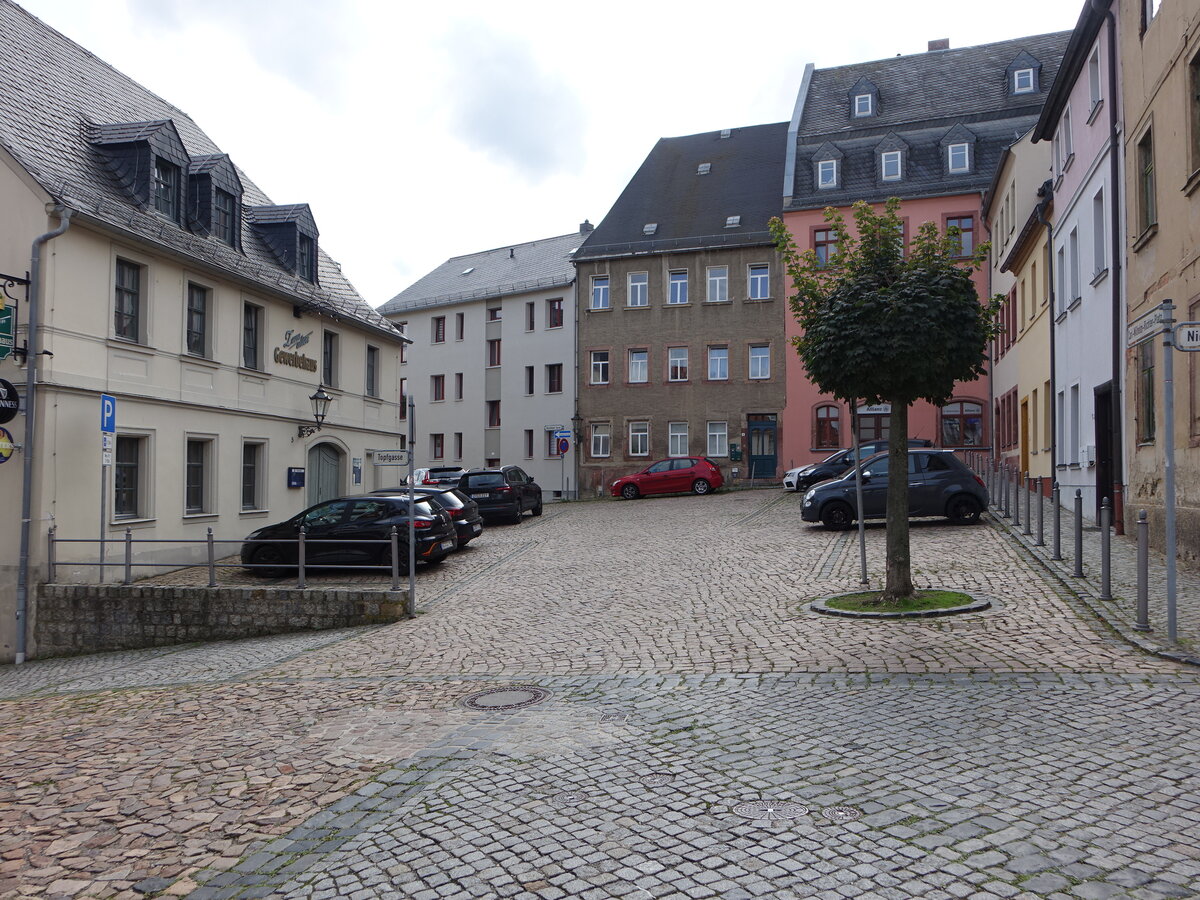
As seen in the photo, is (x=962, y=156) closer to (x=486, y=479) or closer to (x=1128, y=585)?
(x=486, y=479)

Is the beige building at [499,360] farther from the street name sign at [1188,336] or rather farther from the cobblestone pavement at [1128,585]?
the street name sign at [1188,336]

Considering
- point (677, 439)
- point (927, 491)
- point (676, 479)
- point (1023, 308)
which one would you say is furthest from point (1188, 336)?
point (677, 439)

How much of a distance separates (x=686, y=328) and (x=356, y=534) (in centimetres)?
2677

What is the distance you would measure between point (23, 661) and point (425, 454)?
114 feet

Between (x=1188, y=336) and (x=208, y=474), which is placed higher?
(x=1188, y=336)

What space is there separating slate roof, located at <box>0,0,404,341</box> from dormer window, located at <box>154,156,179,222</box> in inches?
16.8

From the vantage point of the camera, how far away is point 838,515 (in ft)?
66.6

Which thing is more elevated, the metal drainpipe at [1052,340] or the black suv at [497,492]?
the metal drainpipe at [1052,340]

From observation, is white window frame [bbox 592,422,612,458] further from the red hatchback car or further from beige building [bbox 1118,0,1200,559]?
beige building [bbox 1118,0,1200,559]

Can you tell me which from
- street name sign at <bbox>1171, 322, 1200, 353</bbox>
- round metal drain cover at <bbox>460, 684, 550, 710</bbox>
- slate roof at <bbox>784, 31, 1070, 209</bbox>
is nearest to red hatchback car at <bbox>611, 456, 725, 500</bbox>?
slate roof at <bbox>784, 31, 1070, 209</bbox>

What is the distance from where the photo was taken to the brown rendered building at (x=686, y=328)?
1614 inches

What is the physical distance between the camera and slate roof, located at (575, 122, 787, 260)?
140 feet

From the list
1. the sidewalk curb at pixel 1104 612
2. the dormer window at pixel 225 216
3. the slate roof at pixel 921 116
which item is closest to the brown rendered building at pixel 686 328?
the slate roof at pixel 921 116

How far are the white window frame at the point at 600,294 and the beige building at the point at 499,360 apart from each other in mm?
2094
